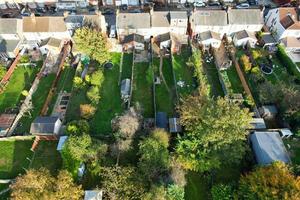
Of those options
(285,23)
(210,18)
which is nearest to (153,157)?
(210,18)

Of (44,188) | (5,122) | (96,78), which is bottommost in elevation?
(44,188)

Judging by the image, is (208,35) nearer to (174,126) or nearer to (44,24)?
(174,126)

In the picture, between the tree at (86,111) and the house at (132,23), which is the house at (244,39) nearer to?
the house at (132,23)

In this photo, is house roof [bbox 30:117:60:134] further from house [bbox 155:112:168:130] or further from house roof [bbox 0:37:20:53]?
house roof [bbox 0:37:20:53]

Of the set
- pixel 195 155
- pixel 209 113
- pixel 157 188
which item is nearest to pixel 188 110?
pixel 209 113

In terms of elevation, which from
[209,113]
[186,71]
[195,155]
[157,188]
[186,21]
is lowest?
[157,188]

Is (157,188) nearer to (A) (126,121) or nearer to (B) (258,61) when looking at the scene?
(A) (126,121)
